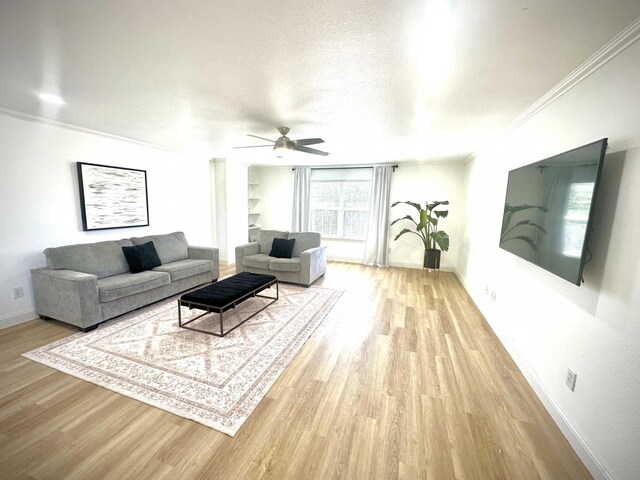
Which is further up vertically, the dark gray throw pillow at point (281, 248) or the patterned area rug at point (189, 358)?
the dark gray throw pillow at point (281, 248)

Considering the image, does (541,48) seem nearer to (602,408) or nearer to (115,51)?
(602,408)

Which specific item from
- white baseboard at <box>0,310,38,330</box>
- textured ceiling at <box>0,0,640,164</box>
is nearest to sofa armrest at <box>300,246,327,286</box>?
textured ceiling at <box>0,0,640,164</box>

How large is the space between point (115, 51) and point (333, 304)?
3305mm

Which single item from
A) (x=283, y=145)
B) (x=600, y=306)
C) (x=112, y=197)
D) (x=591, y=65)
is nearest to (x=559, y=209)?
(x=600, y=306)

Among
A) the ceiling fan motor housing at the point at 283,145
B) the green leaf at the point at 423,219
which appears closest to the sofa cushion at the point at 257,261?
the ceiling fan motor housing at the point at 283,145

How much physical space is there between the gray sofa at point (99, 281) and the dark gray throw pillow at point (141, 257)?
9 cm

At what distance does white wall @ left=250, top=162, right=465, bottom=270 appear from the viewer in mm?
5488

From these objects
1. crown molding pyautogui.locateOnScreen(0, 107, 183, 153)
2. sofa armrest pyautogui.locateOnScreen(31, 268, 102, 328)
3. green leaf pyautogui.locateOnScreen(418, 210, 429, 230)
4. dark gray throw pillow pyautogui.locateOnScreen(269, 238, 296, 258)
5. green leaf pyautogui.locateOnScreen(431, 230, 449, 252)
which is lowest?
sofa armrest pyautogui.locateOnScreen(31, 268, 102, 328)

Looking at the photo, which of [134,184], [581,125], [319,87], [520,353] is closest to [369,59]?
[319,87]

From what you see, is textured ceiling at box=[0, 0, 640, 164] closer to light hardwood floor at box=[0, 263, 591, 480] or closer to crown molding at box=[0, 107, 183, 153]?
crown molding at box=[0, 107, 183, 153]

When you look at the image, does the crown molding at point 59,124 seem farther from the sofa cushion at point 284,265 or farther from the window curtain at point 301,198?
the window curtain at point 301,198

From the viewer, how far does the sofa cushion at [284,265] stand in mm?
4266

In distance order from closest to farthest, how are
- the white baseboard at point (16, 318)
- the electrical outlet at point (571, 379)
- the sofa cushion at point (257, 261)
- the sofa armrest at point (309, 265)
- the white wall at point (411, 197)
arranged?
the electrical outlet at point (571, 379) < the white baseboard at point (16, 318) < the sofa armrest at point (309, 265) < the sofa cushion at point (257, 261) < the white wall at point (411, 197)

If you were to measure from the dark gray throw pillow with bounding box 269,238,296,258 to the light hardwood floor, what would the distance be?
2288 mm
